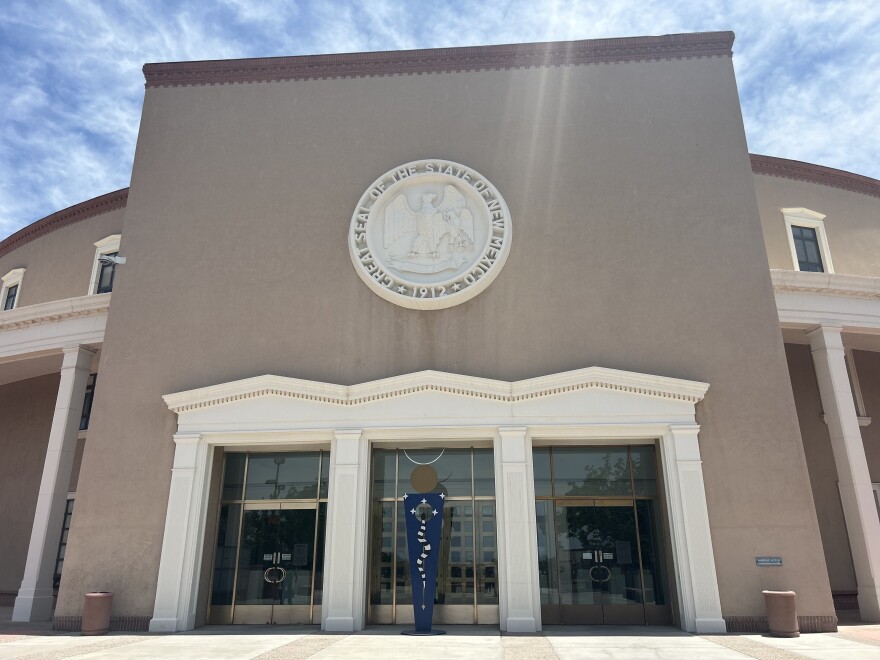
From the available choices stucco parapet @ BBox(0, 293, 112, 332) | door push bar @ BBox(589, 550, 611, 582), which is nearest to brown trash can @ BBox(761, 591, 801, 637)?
door push bar @ BBox(589, 550, 611, 582)

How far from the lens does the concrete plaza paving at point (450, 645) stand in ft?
35.0

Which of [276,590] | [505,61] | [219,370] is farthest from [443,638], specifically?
[505,61]

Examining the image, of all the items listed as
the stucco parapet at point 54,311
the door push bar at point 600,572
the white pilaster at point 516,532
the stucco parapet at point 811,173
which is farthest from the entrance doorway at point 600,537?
the stucco parapet at point 54,311

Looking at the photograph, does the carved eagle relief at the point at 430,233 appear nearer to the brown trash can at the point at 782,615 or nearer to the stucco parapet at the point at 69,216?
the brown trash can at the point at 782,615

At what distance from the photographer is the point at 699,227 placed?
16.2 meters

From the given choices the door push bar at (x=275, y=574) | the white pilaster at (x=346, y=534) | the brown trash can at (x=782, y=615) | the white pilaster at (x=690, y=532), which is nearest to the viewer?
the brown trash can at (x=782, y=615)

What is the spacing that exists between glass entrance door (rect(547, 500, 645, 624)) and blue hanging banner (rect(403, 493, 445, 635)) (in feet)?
9.46

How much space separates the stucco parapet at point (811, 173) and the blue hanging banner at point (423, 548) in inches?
587

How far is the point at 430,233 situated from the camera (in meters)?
16.6

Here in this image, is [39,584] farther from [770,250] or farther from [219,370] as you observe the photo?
[770,250]

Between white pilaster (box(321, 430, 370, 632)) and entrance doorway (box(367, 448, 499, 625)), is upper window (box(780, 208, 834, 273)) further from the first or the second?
white pilaster (box(321, 430, 370, 632))

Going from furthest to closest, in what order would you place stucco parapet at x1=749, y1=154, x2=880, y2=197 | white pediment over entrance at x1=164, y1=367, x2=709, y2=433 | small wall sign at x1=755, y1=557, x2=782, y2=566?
stucco parapet at x1=749, y1=154, x2=880, y2=197
white pediment over entrance at x1=164, y1=367, x2=709, y2=433
small wall sign at x1=755, y1=557, x2=782, y2=566

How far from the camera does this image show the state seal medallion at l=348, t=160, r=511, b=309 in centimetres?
1608

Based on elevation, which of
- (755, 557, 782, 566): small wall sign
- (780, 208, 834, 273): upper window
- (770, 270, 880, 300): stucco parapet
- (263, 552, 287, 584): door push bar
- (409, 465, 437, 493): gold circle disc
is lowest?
(263, 552, 287, 584): door push bar
